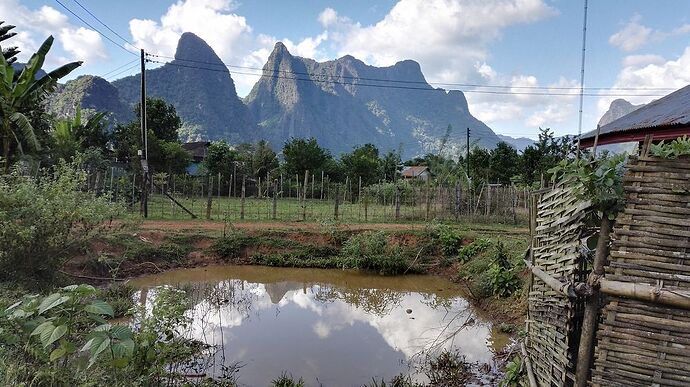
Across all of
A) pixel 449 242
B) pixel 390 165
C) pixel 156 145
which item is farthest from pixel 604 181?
pixel 390 165

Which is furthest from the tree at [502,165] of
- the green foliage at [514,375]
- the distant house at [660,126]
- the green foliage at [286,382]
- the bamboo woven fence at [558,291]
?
the bamboo woven fence at [558,291]

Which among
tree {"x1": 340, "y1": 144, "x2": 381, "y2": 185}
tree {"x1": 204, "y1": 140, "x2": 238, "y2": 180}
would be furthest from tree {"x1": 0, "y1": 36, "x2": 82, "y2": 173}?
tree {"x1": 340, "y1": 144, "x2": 381, "y2": 185}

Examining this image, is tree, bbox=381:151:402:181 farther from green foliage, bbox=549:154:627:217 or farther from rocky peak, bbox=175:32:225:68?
rocky peak, bbox=175:32:225:68

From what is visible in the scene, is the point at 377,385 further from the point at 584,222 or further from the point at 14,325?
the point at 14,325

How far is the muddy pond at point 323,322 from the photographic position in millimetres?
5609

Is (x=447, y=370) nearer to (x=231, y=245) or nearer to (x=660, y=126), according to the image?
(x=660, y=126)

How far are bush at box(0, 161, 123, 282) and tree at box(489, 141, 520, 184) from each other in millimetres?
21953

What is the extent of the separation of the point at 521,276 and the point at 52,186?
812 centimetres

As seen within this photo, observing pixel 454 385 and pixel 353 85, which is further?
pixel 353 85

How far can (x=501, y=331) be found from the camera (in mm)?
6953

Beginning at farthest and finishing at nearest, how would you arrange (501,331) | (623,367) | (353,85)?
(353,85)
(501,331)
(623,367)

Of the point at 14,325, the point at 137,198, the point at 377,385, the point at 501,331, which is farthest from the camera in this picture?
the point at 137,198

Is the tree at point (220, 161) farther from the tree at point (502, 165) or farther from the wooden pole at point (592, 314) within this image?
the wooden pole at point (592, 314)

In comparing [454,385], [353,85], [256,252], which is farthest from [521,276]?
[353,85]
